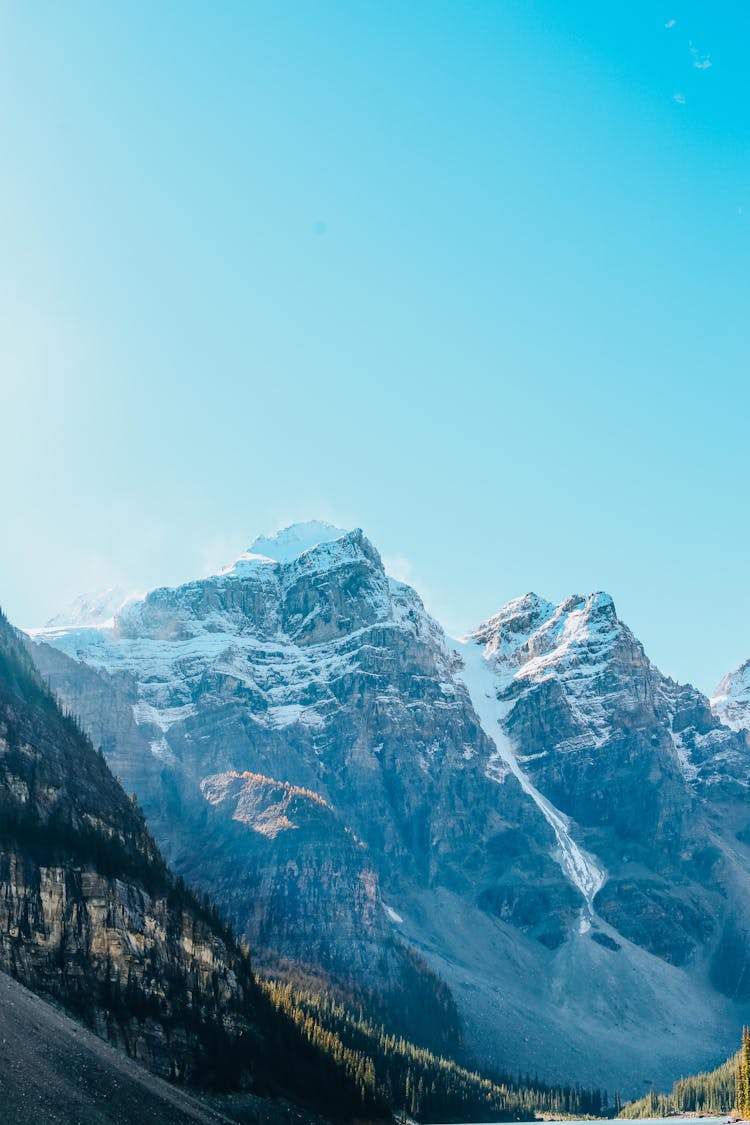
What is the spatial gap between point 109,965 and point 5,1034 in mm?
45445

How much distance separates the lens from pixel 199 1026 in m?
133

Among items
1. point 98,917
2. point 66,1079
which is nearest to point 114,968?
point 98,917

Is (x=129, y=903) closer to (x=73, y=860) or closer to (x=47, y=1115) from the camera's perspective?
(x=73, y=860)

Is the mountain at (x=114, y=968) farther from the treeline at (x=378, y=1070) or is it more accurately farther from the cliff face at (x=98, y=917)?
the treeline at (x=378, y=1070)

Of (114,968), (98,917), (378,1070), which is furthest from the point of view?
(378,1070)

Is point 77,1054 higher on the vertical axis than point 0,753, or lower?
lower

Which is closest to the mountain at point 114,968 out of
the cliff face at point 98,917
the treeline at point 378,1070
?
the cliff face at point 98,917

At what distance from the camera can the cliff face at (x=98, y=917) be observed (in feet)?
391

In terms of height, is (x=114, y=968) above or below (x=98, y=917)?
below

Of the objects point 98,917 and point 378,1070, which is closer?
point 98,917

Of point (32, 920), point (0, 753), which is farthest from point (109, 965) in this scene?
point (0, 753)

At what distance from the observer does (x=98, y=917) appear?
131 meters

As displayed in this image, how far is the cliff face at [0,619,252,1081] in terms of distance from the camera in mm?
119312

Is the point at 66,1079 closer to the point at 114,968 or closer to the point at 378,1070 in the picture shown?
the point at 114,968
